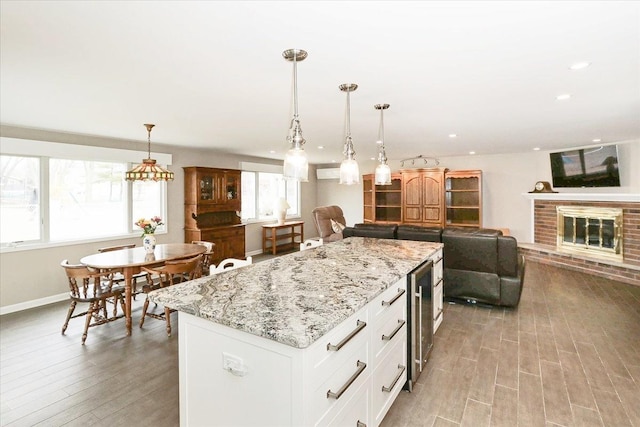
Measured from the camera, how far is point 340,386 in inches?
56.7

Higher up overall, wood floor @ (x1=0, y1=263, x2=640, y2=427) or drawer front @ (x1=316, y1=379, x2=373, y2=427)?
drawer front @ (x1=316, y1=379, x2=373, y2=427)

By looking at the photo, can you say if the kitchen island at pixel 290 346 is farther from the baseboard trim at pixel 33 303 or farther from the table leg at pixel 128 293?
the baseboard trim at pixel 33 303

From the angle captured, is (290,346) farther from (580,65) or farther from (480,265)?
(480,265)

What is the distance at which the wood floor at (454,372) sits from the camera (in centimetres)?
206

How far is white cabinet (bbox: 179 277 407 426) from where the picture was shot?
124 centimetres

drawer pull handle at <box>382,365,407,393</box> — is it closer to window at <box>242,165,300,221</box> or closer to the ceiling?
the ceiling

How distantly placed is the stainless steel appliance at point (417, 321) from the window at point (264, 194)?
5478 millimetres

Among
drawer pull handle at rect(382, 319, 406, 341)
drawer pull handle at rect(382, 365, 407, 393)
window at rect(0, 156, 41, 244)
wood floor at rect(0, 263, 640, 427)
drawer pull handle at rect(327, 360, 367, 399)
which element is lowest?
wood floor at rect(0, 263, 640, 427)

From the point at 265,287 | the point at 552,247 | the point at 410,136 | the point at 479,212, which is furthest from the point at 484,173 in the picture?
the point at 265,287

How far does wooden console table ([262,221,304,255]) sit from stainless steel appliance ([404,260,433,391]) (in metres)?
5.16

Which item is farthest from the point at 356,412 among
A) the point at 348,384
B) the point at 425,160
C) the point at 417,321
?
the point at 425,160

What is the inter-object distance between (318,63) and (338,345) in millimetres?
1719

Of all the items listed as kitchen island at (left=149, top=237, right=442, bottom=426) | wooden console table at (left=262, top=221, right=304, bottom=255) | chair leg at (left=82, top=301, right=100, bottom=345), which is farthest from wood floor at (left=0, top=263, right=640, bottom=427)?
wooden console table at (left=262, top=221, right=304, bottom=255)

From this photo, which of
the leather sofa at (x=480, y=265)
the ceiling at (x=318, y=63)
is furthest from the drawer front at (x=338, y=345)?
the leather sofa at (x=480, y=265)
